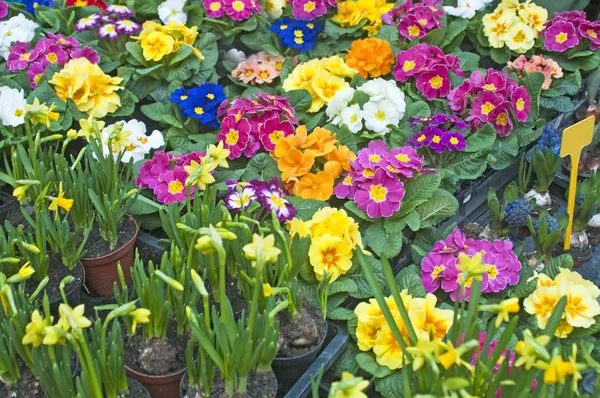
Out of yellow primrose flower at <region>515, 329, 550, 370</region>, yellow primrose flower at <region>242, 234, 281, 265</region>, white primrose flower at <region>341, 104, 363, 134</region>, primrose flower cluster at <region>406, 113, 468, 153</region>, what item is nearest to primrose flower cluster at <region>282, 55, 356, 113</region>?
white primrose flower at <region>341, 104, 363, 134</region>

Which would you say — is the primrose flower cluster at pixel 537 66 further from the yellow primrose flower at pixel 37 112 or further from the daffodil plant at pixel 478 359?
the yellow primrose flower at pixel 37 112

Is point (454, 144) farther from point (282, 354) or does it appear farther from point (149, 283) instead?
point (149, 283)

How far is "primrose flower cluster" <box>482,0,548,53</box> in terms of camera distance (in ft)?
9.87

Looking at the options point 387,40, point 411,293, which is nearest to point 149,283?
point 411,293

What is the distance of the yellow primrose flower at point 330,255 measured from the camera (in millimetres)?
1863

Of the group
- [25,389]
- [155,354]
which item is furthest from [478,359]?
[25,389]

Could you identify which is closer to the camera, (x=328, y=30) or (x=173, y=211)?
A: (x=173, y=211)

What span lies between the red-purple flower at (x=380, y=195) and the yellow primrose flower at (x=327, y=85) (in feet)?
1.94

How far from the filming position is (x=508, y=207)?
85.7 inches

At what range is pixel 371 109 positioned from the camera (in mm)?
2502

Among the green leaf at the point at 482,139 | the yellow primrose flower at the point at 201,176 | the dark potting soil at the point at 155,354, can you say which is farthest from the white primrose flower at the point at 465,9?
the dark potting soil at the point at 155,354

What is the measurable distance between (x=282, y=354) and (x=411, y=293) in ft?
1.50

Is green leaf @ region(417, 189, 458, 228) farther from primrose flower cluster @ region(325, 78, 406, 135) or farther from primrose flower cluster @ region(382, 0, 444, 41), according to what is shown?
primrose flower cluster @ region(382, 0, 444, 41)

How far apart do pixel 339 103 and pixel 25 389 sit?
4.89 ft
